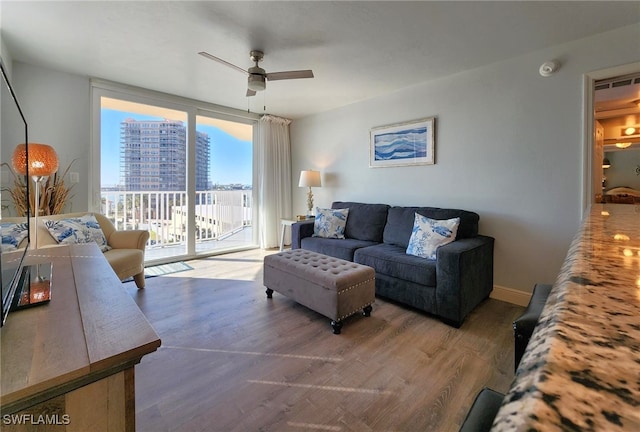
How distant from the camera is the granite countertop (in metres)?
0.22

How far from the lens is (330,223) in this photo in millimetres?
3846

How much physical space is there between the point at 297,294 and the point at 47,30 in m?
3.03

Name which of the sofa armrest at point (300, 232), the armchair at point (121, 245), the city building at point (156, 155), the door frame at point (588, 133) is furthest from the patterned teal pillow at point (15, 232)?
the door frame at point (588, 133)

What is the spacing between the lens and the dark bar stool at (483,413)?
2.41 feet

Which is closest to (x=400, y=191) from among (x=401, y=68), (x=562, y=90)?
(x=401, y=68)

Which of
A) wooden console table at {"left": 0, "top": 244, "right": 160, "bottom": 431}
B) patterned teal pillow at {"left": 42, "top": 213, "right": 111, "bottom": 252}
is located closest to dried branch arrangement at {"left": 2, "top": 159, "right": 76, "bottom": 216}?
patterned teal pillow at {"left": 42, "top": 213, "right": 111, "bottom": 252}

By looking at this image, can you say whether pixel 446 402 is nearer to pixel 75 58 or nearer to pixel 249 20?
pixel 249 20

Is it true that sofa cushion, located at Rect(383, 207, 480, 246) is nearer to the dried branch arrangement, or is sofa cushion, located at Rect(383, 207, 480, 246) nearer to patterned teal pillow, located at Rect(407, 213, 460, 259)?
patterned teal pillow, located at Rect(407, 213, 460, 259)

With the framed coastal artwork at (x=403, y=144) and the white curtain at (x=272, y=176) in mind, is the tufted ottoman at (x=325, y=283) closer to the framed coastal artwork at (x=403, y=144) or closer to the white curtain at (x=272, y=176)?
the framed coastal artwork at (x=403, y=144)

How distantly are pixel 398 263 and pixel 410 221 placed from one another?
75 centimetres

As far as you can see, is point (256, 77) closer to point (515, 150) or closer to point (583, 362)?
point (515, 150)

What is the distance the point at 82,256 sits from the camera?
1.61 metres

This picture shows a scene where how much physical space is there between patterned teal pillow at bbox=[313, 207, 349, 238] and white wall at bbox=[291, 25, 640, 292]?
734 millimetres

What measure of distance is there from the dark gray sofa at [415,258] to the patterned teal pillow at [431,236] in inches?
3.5
